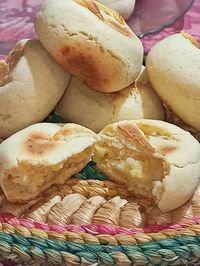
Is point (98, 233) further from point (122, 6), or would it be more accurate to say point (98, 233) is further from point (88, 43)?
point (122, 6)

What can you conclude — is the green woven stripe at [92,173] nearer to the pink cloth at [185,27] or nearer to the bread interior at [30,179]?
the bread interior at [30,179]

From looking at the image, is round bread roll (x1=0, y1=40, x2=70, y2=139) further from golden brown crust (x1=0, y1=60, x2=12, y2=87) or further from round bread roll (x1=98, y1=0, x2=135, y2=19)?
round bread roll (x1=98, y1=0, x2=135, y2=19)

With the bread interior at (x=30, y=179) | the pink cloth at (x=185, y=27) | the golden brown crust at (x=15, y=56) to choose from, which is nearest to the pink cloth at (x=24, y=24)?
the pink cloth at (x=185, y=27)

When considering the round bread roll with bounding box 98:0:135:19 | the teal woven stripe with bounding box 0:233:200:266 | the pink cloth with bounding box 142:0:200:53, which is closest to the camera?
the teal woven stripe with bounding box 0:233:200:266

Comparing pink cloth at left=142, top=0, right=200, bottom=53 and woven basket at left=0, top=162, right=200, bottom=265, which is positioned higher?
woven basket at left=0, top=162, right=200, bottom=265

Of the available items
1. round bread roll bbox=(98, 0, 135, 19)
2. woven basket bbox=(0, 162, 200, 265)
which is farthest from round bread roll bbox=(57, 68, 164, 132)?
round bread roll bbox=(98, 0, 135, 19)

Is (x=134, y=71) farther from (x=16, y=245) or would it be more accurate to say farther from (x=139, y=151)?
(x=16, y=245)

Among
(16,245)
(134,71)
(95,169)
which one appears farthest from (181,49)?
(16,245)
